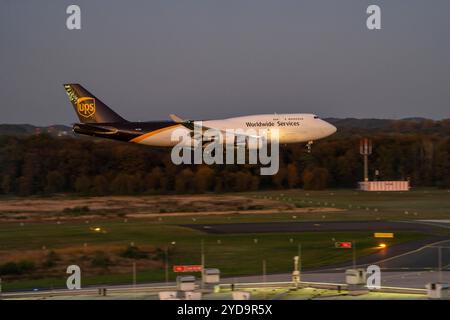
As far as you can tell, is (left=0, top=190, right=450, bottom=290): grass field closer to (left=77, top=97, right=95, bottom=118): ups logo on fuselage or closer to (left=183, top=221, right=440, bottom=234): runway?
(left=183, top=221, right=440, bottom=234): runway

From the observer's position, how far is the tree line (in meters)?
104

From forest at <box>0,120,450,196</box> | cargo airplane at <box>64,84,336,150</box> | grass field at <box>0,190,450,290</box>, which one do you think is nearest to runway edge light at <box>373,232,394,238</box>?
grass field at <box>0,190,450,290</box>

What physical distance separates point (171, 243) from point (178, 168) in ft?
178

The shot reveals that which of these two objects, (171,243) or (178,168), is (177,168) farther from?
(171,243)

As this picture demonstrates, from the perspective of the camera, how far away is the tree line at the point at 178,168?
10362 cm

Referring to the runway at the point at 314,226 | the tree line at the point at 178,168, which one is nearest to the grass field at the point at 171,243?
the runway at the point at 314,226

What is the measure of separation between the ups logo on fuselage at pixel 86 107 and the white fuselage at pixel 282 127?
21.2ft

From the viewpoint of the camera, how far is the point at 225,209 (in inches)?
3278

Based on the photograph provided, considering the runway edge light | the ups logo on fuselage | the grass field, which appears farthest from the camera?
the ups logo on fuselage

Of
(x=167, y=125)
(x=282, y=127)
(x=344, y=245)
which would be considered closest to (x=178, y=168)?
(x=167, y=125)

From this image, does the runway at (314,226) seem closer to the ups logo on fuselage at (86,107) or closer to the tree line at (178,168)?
the ups logo on fuselage at (86,107)

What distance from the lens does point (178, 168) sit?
109562 millimetres
